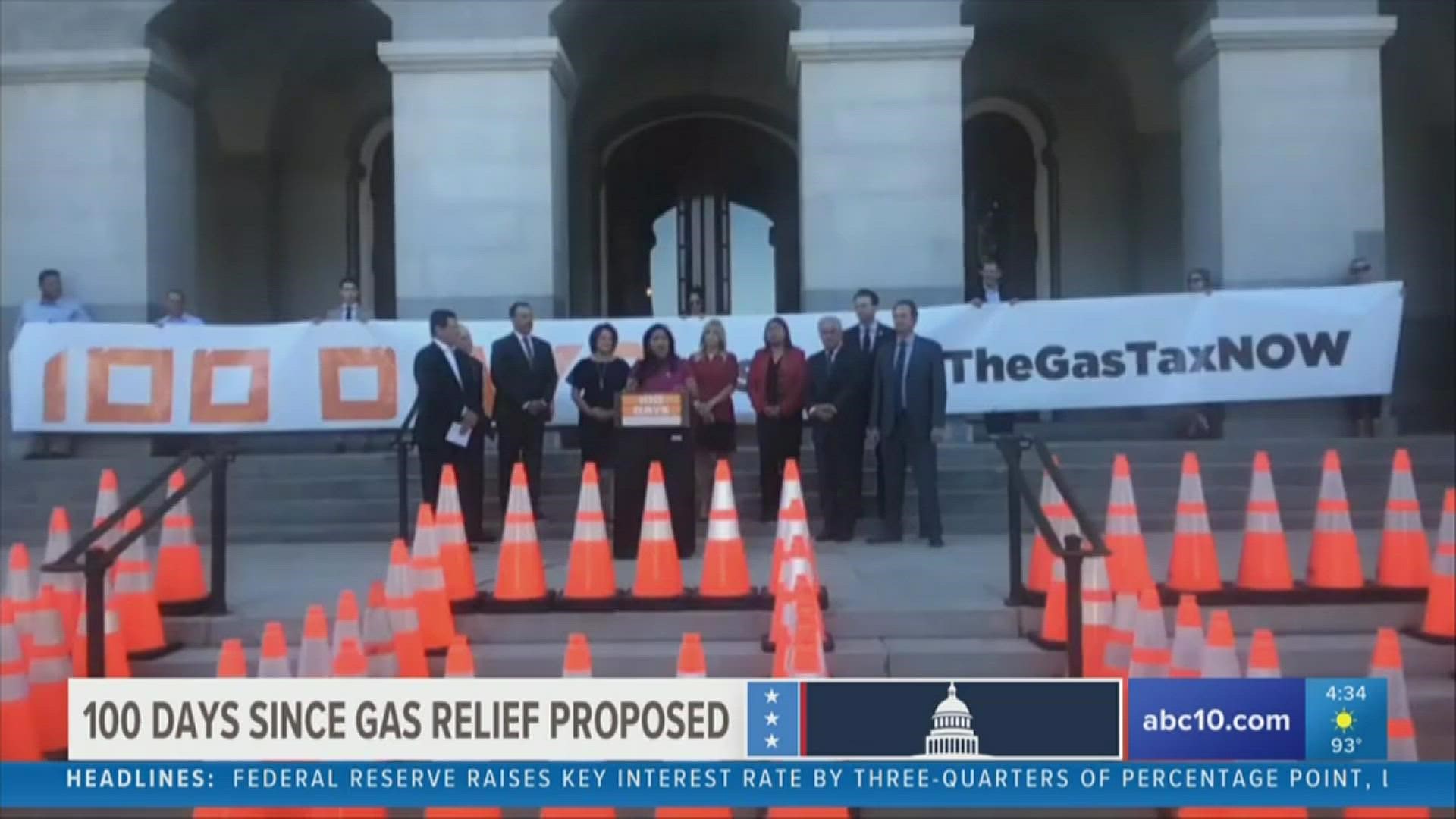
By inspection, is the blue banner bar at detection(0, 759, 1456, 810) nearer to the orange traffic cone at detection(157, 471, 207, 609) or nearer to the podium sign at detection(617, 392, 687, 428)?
the orange traffic cone at detection(157, 471, 207, 609)

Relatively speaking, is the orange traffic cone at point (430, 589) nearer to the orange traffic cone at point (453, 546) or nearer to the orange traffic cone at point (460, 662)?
the orange traffic cone at point (453, 546)

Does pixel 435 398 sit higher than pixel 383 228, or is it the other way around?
pixel 383 228

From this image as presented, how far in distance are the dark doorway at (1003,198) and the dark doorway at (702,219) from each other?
268cm

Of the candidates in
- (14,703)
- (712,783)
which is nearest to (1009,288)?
(14,703)

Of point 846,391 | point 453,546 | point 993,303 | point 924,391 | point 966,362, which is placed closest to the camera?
point 453,546

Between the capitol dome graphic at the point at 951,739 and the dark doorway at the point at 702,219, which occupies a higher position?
the dark doorway at the point at 702,219

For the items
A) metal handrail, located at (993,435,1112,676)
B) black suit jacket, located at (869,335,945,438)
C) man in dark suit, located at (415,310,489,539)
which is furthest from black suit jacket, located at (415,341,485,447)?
metal handrail, located at (993,435,1112,676)

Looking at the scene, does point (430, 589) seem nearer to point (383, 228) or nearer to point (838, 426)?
point (838, 426)

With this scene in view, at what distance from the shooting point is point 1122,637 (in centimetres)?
569

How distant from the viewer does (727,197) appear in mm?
19609

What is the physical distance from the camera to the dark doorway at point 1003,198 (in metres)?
18.0

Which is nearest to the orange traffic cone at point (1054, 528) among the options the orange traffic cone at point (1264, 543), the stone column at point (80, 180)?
the orange traffic cone at point (1264, 543)

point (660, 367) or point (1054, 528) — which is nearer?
point (1054, 528)

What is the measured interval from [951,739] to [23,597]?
4758mm
